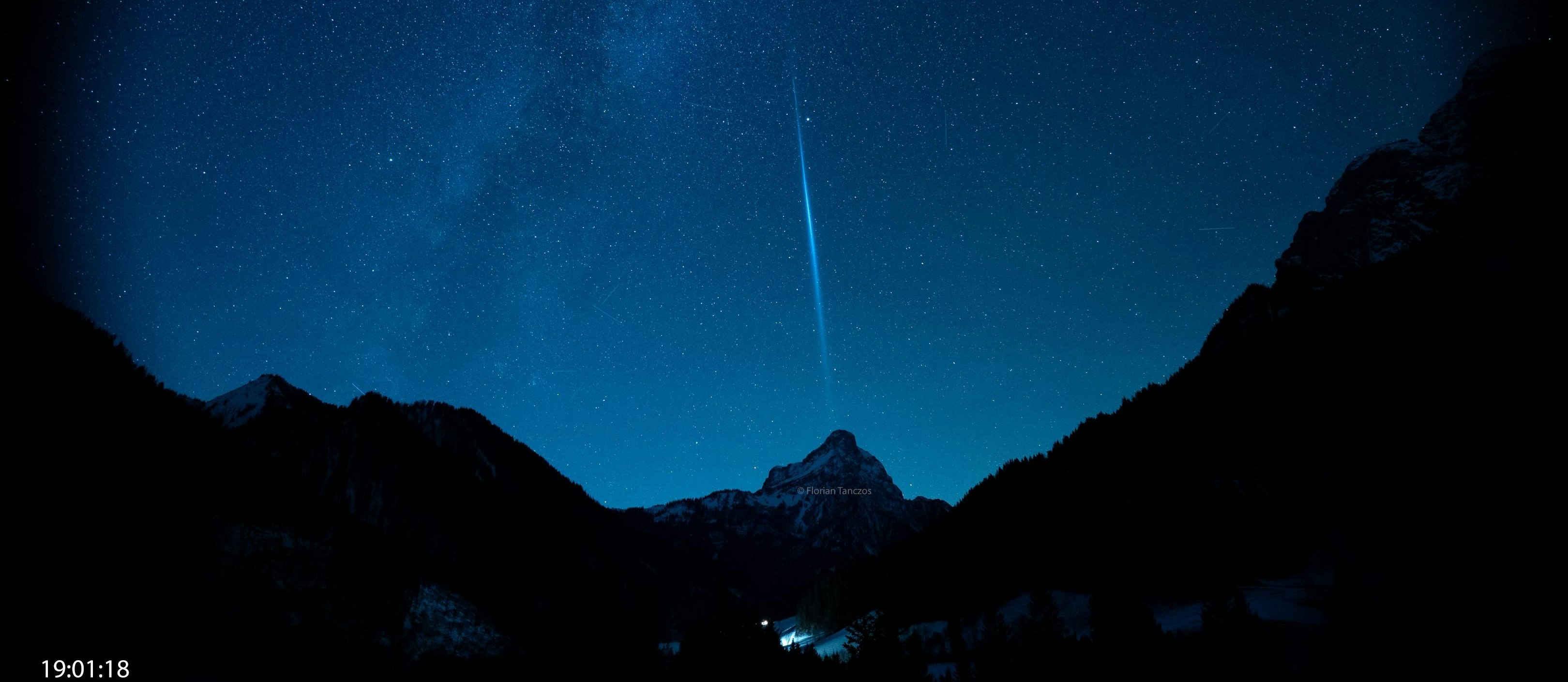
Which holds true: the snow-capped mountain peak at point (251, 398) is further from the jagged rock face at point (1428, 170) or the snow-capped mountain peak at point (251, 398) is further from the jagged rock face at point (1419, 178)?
the jagged rock face at point (1428, 170)

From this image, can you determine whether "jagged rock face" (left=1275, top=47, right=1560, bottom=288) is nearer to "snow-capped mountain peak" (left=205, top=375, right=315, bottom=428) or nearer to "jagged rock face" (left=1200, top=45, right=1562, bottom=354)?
"jagged rock face" (left=1200, top=45, right=1562, bottom=354)

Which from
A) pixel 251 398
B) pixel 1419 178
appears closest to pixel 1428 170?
pixel 1419 178

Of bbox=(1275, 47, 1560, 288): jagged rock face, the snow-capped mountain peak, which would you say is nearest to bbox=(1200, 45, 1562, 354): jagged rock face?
bbox=(1275, 47, 1560, 288): jagged rock face

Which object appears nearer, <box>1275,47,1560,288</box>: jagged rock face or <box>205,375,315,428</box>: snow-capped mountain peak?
<box>205,375,315,428</box>: snow-capped mountain peak

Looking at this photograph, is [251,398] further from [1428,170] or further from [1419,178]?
[1428,170]

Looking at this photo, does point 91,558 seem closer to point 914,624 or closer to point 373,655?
point 373,655

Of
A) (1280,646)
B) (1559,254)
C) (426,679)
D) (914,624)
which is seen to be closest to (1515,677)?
(1280,646)

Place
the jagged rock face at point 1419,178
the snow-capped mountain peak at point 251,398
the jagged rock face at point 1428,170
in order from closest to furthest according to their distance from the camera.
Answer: the snow-capped mountain peak at point 251,398 < the jagged rock face at point 1419,178 < the jagged rock face at point 1428,170

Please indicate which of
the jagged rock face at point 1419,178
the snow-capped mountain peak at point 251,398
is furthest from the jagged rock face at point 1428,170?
the snow-capped mountain peak at point 251,398

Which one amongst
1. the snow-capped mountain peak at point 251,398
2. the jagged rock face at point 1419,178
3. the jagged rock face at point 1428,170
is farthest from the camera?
the jagged rock face at point 1428,170

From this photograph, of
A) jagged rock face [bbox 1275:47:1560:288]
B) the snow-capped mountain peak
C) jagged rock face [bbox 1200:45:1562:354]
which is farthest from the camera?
jagged rock face [bbox 1275:47:1560:288]

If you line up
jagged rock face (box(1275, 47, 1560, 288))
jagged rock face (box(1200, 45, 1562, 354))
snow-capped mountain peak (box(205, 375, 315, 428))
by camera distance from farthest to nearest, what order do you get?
jagged rock face (box(1275, 47, 1560, 288)) → jagged rock face (box(1200, 45, 1562, 354)) → snow-capped mountain peak (box(205, 375, 315, 428))
